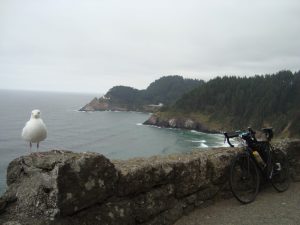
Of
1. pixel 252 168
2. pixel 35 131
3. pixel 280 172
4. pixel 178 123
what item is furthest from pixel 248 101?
pixel 35 131

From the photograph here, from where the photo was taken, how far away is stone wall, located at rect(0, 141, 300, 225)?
15.9ft

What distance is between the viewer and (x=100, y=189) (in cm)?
532

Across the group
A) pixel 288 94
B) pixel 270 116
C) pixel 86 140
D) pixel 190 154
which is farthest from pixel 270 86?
pixel 190 154

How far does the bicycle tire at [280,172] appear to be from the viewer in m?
8.52

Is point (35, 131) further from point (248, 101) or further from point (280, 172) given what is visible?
point (248, 101)

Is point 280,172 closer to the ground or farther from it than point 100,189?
closer to the ground

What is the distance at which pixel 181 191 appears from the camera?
22.0 ft

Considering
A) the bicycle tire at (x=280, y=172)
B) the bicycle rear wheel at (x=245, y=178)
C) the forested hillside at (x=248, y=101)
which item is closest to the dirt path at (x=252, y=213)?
the bicycle rear wheel at (x=245, y=178)

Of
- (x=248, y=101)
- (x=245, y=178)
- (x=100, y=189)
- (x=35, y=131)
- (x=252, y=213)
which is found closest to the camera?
(x=100, y=189)

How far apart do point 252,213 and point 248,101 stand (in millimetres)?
121918

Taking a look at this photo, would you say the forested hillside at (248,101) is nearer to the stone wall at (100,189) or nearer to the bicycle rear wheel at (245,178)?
the bicycle rear wheel at (245,178)

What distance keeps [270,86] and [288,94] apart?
9145mm

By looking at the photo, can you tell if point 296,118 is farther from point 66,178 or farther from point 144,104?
point 144,104

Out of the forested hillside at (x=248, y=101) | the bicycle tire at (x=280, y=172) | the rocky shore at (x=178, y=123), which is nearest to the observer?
the bicycle tire at (x=280, y=172)
